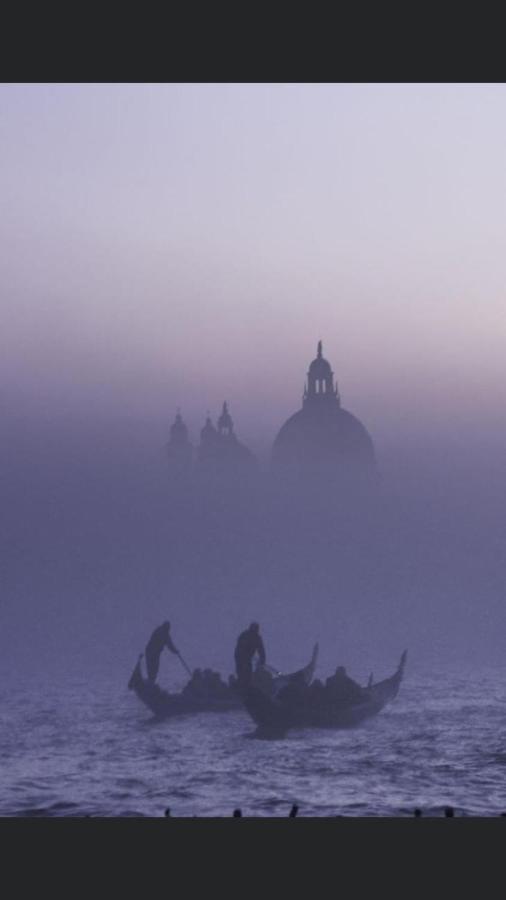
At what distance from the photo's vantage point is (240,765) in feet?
142

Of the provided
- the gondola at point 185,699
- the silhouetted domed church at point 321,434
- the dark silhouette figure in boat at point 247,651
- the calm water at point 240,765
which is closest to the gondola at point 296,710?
the calm water at point 240,765

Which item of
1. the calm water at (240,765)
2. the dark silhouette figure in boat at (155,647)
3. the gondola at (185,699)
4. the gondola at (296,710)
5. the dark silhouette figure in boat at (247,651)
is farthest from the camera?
the gondola at (185,699)

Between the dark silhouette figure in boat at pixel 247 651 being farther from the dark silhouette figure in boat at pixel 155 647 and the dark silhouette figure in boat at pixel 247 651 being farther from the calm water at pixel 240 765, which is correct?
the dark silhouette figure in boat at pixel 155 647

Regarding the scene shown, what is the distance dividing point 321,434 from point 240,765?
3278 inches

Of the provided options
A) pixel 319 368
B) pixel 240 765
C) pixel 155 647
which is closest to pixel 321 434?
pixel 319 368

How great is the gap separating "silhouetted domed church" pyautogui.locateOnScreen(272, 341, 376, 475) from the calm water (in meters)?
59.4

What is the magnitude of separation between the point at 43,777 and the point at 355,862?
26.9 meters

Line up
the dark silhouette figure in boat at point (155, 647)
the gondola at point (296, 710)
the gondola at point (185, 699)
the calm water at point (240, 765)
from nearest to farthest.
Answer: the calm water at point (240, 765), the gondola at point (296, 710), the dark silhouette figure in boat at point (155, 647), the gondola at point (185, 699)

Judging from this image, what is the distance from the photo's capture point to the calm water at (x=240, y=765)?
35.7 metres

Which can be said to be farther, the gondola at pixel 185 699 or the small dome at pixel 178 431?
the small dome at pixel 178 431

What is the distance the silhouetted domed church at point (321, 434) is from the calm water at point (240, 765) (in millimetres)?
59378

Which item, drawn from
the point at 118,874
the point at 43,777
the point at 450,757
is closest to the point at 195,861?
the point at 118,874

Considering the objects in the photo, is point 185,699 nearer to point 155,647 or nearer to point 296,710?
point 155,647

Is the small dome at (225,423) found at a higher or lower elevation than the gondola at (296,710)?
higher
